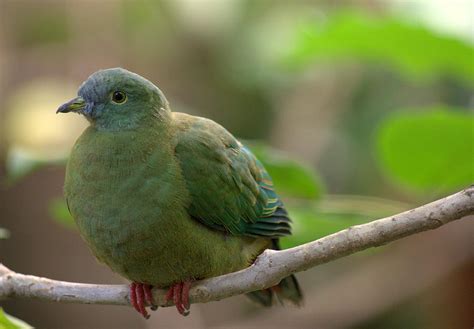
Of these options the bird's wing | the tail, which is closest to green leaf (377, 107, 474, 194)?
the bird's wing

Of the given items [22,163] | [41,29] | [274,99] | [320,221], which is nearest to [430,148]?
[320,221]

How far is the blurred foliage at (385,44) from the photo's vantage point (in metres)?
3.44

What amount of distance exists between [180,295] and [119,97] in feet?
2.55

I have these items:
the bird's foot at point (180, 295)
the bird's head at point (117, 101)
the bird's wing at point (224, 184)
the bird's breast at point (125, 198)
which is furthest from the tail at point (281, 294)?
the bird's head at point (117, 101)

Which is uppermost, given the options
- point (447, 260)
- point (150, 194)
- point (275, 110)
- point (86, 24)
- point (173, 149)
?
point (86, 24)

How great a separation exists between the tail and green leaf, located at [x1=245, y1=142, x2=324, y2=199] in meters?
0.29

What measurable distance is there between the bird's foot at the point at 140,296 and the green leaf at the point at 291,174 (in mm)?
692

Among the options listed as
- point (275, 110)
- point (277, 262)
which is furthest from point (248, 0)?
point (277, 262)

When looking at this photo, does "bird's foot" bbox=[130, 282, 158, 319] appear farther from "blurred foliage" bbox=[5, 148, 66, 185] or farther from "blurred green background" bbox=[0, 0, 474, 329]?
"blurred green background" bbox=[0, 0, 474, 329]

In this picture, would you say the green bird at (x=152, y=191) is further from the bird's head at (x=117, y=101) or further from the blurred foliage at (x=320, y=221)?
the blurred foliage at (x=320, y=221)

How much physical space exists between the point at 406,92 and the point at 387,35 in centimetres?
267

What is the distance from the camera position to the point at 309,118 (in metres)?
6.05

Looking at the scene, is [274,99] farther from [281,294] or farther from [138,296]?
[138,296]

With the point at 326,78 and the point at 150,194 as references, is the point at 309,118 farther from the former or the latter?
the point at 150,194
